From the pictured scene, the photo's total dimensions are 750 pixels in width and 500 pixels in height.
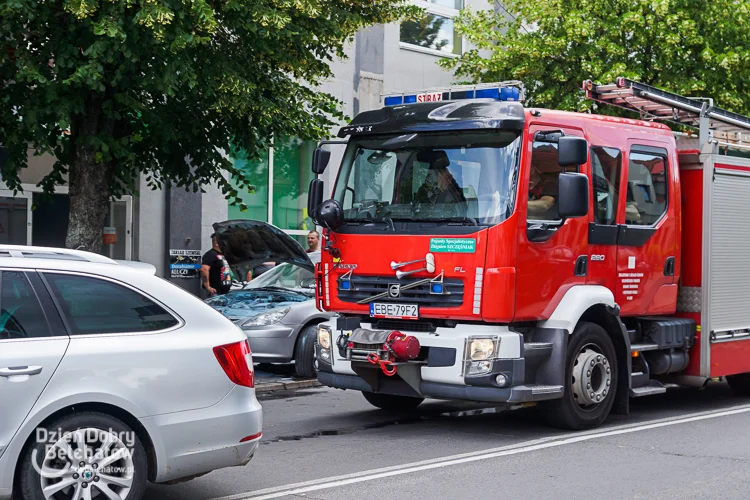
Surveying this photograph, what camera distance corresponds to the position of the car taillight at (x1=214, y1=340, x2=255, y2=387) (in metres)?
6.04

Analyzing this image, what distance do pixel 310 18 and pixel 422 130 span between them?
306 centimetres

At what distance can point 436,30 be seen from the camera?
23.4 meters

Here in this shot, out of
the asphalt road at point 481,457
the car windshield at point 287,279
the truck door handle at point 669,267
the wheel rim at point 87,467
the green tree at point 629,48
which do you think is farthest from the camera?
the green tree at point 629,48

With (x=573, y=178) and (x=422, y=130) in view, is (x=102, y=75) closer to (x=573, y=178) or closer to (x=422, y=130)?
(x=422, y=130)

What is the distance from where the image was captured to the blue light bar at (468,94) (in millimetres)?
9336

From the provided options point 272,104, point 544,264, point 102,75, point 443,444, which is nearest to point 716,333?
point 544,264

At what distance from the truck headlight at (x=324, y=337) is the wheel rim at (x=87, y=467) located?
4101 millimetres

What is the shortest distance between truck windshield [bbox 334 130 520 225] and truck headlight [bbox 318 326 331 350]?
1.08 metres

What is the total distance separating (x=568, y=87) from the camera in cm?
2048

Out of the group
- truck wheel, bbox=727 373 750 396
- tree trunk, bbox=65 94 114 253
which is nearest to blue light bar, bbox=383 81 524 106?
tree trunk, bbox=65 94 114 253

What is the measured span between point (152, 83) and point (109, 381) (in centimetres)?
555

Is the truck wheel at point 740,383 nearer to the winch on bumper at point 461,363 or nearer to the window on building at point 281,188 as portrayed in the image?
the winch on bumper at point 461,363

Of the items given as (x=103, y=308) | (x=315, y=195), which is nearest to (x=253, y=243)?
(x=315, y=195)

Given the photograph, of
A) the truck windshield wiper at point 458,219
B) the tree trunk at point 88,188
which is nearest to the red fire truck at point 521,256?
the truck windshield wiper at point 458,219
